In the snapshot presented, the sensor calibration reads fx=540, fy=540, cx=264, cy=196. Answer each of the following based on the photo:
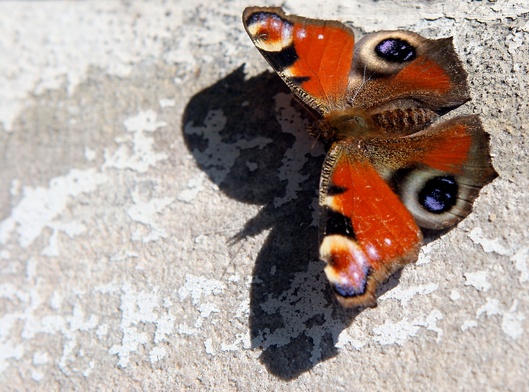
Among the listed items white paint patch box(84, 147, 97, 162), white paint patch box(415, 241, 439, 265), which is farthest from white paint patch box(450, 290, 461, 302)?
white paint patch box(84, 147, 97, 162)

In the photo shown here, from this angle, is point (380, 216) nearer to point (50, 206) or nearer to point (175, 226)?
point (175, 226)

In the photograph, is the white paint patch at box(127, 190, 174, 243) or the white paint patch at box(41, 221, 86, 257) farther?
the white paint patch at box(41, 221, 86, 257)

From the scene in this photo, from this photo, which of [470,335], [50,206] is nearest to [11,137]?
[50,206]

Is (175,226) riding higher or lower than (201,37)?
lower

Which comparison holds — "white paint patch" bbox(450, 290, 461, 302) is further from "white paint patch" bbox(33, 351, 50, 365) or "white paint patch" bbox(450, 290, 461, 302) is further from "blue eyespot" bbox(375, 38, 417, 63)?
"white paint patch" bbox(33, 351, 50, 365)

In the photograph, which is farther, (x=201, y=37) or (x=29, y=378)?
(x=201, y=37)

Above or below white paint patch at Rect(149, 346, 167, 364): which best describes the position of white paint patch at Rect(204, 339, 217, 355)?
above

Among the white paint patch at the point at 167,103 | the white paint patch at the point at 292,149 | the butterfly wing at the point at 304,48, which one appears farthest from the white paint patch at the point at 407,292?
the white paint patch at the point at 167,103
